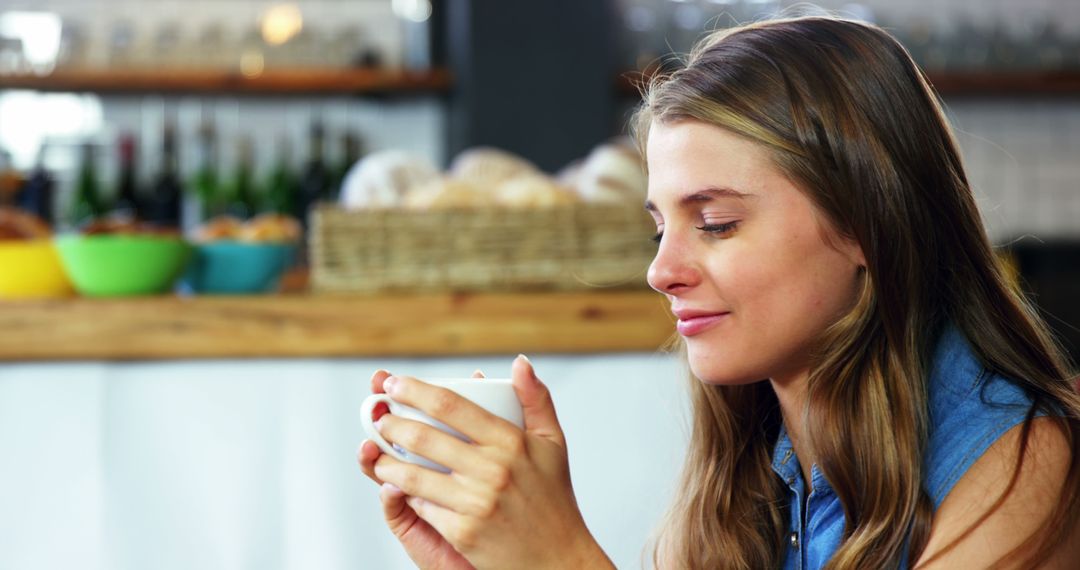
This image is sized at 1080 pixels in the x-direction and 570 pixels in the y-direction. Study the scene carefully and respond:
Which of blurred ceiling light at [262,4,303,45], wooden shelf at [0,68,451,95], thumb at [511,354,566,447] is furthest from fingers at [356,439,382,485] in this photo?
blurred ceiling light at [262,4,303,45]

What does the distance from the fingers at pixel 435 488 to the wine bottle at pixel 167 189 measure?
3.35 m

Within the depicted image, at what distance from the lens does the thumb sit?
0.83 metres

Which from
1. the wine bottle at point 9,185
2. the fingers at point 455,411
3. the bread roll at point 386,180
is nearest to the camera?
the fingers at point 455,411

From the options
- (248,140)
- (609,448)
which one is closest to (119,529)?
(609,448)

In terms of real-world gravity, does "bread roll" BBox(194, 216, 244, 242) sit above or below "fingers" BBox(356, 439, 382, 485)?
above

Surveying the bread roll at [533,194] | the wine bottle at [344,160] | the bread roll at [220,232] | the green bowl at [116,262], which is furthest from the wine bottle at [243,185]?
the bread roll at [533,194]

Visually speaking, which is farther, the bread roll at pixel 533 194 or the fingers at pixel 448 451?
the bread roll at pixel 533 194

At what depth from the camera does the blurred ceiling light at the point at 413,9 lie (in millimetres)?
3906

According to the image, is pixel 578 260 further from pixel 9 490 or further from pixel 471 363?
pixel 9 490

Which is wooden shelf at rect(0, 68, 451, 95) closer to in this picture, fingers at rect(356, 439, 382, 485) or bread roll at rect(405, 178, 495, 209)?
bread roll at rect(405, 178, 495, 209)

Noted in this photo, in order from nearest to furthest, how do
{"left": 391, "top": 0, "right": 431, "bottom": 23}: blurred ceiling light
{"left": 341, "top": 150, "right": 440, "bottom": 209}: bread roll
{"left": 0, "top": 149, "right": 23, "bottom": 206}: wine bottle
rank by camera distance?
{"left": 341, "top": 150, "right": 440, "bottom": 209}: bread roll
{"left": 0, "top": 149, "right": 23, "bottom": 206}: wine bottle
{"left": 391, "top": 0, "right": 431, "bottom": 23}: blurred ceiling light

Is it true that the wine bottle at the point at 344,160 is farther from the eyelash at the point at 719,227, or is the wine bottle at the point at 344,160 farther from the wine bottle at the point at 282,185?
the eyelash at the point at 719,227

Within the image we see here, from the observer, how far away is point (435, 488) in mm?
802

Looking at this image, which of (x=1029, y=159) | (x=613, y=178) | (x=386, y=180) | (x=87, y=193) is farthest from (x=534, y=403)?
(x=1029, y=159)
